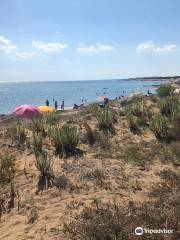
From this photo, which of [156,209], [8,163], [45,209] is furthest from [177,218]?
[8,163]

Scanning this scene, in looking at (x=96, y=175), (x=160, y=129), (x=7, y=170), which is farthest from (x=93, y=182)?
(x=160, y=129)

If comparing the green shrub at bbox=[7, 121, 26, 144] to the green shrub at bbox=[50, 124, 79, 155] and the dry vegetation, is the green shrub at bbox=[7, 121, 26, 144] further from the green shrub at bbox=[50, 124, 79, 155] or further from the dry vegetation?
the green shrub at bbox=[50, 124, 79, 155]

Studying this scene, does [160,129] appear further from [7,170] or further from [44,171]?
[7,170]

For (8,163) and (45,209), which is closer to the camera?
(45,209)

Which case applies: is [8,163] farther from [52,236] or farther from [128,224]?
[128,224]

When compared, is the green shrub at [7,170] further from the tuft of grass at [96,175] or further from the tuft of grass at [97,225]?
the tuft of grass at [97,225]

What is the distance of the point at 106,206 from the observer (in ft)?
19.5

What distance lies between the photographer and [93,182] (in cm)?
711

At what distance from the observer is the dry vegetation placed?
5223mm

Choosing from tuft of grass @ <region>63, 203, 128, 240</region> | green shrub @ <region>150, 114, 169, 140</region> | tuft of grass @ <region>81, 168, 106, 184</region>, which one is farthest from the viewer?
green shrub @ <region>150, 114, 169, 140</region>

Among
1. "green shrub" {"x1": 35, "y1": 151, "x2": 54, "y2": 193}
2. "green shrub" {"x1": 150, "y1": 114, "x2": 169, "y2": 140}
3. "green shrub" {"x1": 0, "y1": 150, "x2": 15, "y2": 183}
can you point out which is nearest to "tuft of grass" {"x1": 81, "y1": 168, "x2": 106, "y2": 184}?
"green shrub" {"x1": 35, "y1": 151, "x2": 54, "y2": 193}

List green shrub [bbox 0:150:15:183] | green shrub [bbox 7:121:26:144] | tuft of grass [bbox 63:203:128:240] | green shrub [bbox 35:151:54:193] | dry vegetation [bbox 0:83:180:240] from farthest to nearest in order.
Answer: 1. green shrub [bbox 7:121:26:144]
2. green shrub [bbox 0:150:15:183]
3. green shrub [bbox 35:151:54:193]
4. dry vegetation [bbox 0:83:180:240]
5. tuft of grass [bbox 63:203:128:240]

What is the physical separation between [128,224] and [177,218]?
0.69 metres

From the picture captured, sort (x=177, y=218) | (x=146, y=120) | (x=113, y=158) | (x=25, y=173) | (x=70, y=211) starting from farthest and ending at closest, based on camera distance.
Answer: (x=146, y=120) < (x=113, y=158) < (x=25, y=173) < (x=70, y=211) < (x=177, y=218)
